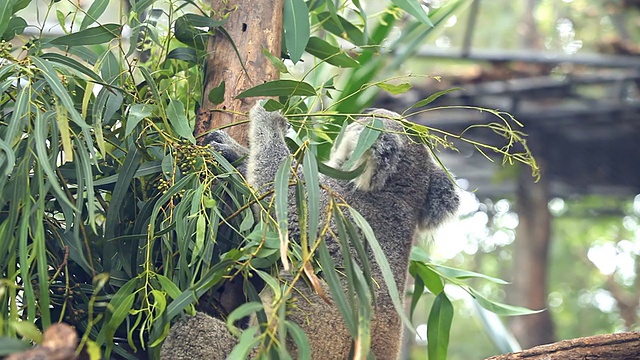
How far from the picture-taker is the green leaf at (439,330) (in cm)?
305

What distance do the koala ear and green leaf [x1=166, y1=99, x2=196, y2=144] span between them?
136 cm

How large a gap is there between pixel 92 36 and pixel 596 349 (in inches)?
74.4

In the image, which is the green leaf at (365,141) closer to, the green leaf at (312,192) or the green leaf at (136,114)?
the green leaf at (312,192)

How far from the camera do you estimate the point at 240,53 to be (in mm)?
2885

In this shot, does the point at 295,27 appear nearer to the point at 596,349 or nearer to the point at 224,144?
the point at 224,144

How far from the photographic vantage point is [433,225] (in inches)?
136

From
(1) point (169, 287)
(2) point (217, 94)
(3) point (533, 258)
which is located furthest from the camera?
(3) point (533, 258)

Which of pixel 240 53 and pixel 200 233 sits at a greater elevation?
pixel 240 53

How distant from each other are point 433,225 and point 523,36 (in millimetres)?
10441

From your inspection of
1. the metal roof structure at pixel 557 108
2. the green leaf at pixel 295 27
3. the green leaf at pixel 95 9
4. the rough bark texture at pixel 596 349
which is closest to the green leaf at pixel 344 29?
the green leaf at pixel 295 27

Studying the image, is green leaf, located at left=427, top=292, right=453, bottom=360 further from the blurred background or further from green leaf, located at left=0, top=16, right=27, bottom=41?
green leaf, located at left=0, top=16, right=27, bottom=41

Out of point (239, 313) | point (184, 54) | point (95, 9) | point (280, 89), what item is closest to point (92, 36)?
point (95, 9)

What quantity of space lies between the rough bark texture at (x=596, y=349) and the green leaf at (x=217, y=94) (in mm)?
1306

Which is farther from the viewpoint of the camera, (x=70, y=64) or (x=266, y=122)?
(x=266, y=122)
